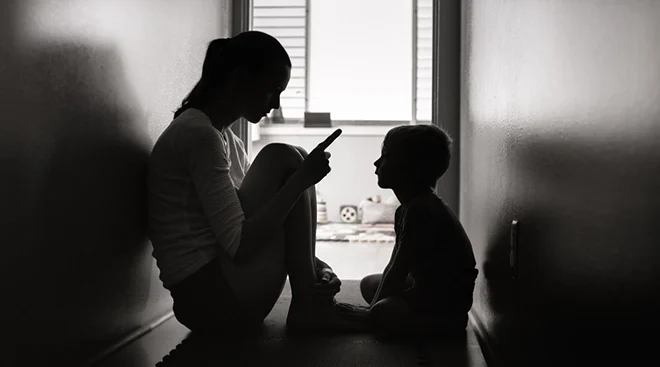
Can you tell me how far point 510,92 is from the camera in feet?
3.86

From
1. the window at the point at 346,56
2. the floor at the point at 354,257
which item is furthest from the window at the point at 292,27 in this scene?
the floor at the point at 354,257

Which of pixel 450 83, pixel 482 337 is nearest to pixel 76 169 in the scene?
pixel 482 337

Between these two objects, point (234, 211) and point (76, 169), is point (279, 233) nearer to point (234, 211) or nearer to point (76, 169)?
point (234, 211)

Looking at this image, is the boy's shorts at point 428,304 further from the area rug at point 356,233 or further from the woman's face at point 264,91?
the area rug at point 356,233

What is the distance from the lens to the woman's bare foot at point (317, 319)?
4.61 ft

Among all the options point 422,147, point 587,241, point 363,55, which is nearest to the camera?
point 587,241

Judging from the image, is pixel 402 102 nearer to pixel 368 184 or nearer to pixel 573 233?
pixel 368 184

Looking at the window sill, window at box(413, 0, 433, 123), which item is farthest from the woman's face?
the window sill

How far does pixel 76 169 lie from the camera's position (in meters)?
1.09

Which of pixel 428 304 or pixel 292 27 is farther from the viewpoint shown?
pixel 292 27

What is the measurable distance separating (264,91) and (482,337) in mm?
735

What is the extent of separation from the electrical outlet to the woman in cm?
39

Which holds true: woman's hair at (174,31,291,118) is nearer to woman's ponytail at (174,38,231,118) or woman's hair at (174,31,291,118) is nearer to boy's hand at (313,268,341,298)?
woman's ponytail at (174,38,231,118)

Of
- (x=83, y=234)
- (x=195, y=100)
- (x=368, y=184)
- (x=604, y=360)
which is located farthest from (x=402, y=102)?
(x=604, y=360)
